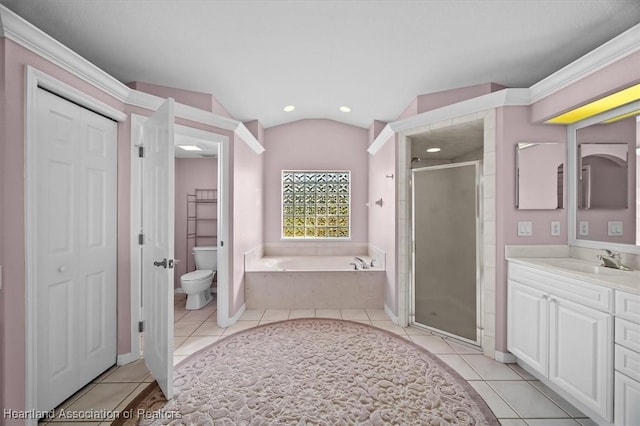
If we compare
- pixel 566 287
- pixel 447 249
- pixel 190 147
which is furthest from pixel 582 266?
pixel 190 147

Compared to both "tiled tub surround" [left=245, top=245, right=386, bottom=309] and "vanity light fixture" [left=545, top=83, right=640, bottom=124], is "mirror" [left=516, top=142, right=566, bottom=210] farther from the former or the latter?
"tiled tub surround" [left=245, top=245, right=386, bottom=309]

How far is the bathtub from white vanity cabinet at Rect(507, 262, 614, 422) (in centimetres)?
153

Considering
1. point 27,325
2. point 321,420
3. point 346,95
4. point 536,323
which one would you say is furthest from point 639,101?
point 27,325

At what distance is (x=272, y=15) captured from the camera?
6.16 ft

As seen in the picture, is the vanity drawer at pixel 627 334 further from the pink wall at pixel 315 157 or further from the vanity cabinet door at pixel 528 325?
the pink wall at pixel 315 157

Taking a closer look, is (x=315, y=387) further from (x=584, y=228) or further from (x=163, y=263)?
(x=584, y=228)

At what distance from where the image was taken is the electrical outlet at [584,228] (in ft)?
6.88

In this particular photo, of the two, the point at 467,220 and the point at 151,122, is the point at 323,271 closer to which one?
the point at 467,220

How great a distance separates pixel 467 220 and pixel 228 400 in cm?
254

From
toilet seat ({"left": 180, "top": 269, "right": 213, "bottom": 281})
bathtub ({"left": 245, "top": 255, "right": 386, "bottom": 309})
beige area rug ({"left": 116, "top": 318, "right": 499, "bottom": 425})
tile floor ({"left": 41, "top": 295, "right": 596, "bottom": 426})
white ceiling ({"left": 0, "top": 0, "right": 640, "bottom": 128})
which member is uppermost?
white ceiling ({"left": 0, "top": 0, "right": 640, "bottom": 128})

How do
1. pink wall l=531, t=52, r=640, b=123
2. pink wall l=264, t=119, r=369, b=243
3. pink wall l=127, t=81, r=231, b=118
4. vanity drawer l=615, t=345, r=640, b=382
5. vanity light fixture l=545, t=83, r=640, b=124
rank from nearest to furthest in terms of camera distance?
vanity drawer l=615, t=345, r=640, b=382 < pink wall l=531, t=52, r=640, b=123 < vanity light fixture l=545, t=83, r=640, b=124 < pink wall l=127, t=81, r=231, b=118 < pink wall l=264, t=119, r=369, b=243

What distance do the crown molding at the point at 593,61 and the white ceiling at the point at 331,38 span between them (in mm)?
290

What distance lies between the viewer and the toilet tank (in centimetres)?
380

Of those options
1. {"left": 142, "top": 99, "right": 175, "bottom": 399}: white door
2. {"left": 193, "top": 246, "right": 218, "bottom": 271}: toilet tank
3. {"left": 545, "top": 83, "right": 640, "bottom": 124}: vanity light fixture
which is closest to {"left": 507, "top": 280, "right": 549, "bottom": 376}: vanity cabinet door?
{"left": 545, "top": 83, "right": 640, "bottom": 124}: vanity light fixture
